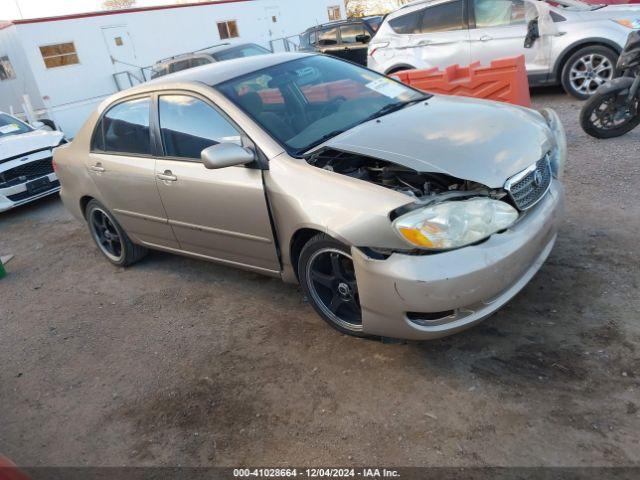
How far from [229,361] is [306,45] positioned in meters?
11.1

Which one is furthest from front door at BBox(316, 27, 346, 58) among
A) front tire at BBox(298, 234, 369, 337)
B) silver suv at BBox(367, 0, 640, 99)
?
front tire at BBox(298, 234, 369, 337)

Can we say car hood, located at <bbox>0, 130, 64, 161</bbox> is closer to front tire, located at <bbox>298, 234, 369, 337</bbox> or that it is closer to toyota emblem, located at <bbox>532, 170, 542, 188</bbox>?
front tire, located at <bbox>298, 234, 369, 337</bbox>

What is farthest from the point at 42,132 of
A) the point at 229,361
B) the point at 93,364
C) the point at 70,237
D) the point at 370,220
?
the point at 370,220

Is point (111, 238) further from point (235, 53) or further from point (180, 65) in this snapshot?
point (180, 65)

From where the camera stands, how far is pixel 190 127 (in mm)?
3738

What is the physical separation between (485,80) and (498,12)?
1876 mm

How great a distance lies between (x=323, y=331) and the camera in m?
3.46

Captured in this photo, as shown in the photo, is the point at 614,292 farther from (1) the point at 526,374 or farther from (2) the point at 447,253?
(2) the point at 447,253

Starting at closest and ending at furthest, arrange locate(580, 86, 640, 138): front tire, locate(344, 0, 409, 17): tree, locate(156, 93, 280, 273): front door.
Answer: locate(156, 93, 280, 273): front door, locate(580, 86, 640, 138): front tire, locate(344, 0, 409, 17): tree

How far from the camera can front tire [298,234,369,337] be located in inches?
120

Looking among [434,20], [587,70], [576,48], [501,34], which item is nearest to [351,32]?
[434,20]

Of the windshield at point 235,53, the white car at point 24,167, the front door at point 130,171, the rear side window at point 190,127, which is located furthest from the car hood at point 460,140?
the windshield at point 235,53

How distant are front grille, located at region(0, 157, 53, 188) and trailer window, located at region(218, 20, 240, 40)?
12.4 m

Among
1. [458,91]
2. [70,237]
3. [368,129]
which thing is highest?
[368,129]
